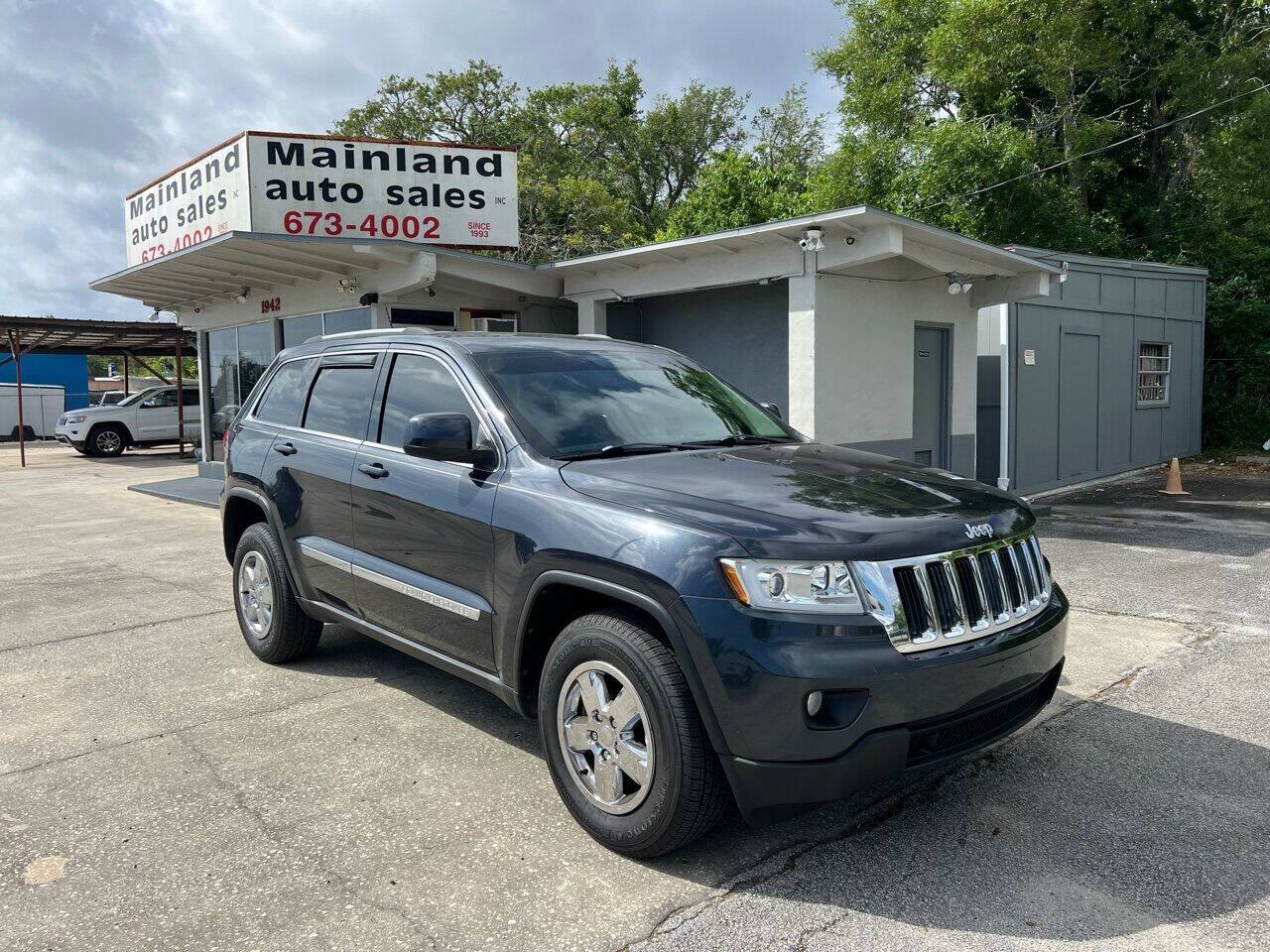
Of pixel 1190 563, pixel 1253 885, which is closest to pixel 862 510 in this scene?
pixel 1253 885

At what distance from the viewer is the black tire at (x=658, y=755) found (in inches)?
117

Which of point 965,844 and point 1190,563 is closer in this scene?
point 965,844

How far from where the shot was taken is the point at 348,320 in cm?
1277

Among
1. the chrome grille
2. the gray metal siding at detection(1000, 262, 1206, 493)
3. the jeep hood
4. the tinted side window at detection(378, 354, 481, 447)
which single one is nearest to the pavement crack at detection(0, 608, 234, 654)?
the tinted side window at detection(378, 354, 481, 447)

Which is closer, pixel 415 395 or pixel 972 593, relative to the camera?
pixel 972 593

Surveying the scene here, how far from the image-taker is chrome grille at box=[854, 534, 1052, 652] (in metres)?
2.98

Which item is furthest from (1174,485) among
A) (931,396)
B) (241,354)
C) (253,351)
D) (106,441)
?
(106,441)

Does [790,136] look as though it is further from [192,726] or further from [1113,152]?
[192,726]

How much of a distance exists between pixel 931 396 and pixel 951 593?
9.70 meters

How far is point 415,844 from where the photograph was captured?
3359 mm

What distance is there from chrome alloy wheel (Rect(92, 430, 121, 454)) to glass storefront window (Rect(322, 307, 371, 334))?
14095 mm

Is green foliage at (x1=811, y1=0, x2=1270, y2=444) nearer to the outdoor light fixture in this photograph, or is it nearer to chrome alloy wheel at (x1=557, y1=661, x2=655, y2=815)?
the outdoor light fixture

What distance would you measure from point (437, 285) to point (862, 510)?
1020cm

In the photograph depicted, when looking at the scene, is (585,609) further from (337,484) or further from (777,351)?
(777,351)
